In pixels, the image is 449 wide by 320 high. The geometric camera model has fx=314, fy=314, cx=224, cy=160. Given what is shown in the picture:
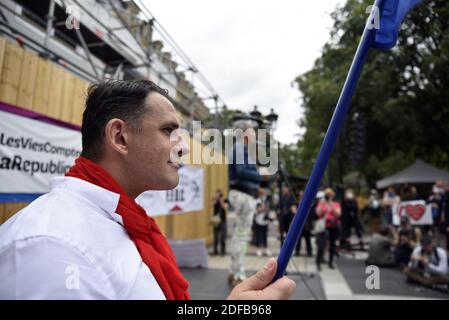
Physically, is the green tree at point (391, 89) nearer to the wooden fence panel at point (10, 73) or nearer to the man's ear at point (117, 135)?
the man's ear at point (117, 135)

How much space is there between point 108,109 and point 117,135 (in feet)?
0.37

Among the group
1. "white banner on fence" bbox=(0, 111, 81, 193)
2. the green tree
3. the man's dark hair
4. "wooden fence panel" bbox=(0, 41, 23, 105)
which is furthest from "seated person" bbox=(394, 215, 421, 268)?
"wooden fence panel" bbox=(0, 41, 23, 105)

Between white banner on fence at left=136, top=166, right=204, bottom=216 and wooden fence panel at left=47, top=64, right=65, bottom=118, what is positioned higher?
wooden fence panel at left=47, top=64, right=65, bottom=118

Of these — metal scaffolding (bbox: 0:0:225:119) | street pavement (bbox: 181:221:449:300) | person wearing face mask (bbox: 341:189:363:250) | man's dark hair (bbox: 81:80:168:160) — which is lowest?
street pavement (bbox: 181:221:449:300)

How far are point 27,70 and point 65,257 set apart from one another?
2944mm

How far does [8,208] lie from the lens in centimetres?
274

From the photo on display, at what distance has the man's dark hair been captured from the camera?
108 cm

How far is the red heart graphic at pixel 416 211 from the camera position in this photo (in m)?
7.20

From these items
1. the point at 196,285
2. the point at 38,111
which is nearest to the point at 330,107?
the point at 196,285

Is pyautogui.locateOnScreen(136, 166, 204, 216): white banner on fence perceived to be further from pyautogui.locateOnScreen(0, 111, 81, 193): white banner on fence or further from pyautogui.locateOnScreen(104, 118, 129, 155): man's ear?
pyautogui.locateOnScreen(104, 118, 129, 155): man's ear

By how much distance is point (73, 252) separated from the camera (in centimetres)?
71

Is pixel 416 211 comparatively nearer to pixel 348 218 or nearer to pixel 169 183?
pixel 348 218

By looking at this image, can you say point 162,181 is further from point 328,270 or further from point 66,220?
point 328,270

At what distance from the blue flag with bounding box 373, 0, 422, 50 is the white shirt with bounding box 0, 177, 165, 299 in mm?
920
